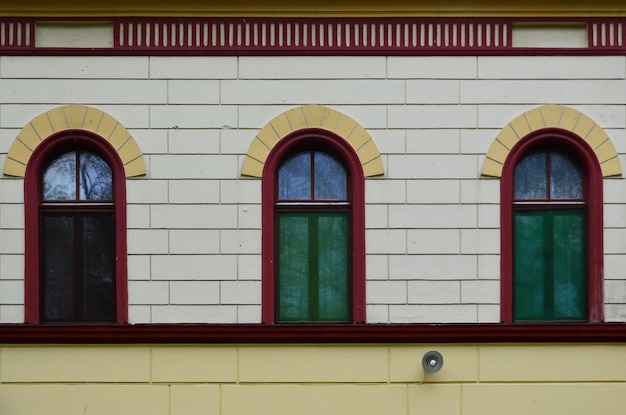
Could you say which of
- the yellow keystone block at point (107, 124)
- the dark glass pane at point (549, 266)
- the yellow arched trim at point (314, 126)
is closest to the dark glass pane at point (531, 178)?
the dark glass pane at point (549, 266)

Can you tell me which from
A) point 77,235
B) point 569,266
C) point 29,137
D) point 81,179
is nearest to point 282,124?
point 81,179

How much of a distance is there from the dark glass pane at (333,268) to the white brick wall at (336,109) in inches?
12.2

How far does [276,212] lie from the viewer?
928 centimetres

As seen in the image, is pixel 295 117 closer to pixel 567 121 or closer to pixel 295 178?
pixel 295 178

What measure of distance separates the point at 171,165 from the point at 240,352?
2167 mm

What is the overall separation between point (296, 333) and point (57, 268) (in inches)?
108

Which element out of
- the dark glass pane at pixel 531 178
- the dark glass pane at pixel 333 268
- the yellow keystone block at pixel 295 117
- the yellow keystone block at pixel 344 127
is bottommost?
the dark glass pane at pixel 333 268

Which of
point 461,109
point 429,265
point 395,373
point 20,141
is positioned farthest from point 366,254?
point 20,141

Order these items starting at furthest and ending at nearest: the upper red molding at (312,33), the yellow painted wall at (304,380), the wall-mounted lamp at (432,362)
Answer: the upper red molding at (312,33), the yellow painted wall at (304,380), the wall-mounted lamp at (432,362)

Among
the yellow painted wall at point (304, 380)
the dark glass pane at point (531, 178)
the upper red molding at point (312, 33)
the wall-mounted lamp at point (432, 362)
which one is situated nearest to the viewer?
the wall-mounted lamp at point (432, 362)

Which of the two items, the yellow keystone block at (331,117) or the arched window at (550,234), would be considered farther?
the arched window at (550,234)

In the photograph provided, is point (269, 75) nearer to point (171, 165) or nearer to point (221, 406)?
point (171, 165)

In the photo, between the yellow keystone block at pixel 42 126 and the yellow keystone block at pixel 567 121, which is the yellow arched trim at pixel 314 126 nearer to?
the yellow keystone block at pixel 567 121

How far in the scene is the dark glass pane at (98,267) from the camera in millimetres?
9281
